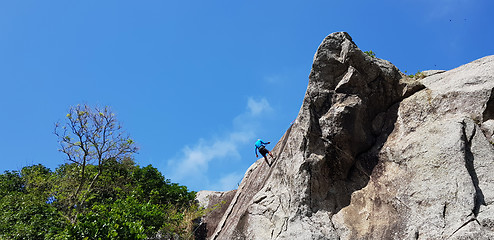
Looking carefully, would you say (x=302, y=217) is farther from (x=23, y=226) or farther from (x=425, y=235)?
(x=23, y=226)

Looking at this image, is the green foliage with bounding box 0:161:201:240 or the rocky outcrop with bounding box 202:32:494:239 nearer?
the rocky outcrop with bounding box 202:32:494:239

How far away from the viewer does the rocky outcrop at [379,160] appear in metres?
13.8

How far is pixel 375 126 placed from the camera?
18.4 metres

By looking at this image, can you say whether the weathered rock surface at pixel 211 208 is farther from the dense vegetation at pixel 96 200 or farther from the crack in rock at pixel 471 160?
the crack in rock at pixel 471 160

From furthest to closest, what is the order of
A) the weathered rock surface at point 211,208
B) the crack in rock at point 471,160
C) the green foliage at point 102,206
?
1. the weathered rock surface at point 211,208
2. the green foliage at point 102,206
3. the crack in rock at point 471,160

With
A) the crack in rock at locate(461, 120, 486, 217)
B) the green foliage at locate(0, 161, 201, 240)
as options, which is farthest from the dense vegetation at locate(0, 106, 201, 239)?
the crack in rock at locate(461, 120, 486, 217)

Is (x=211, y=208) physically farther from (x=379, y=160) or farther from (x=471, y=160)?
(x=471, y=160)

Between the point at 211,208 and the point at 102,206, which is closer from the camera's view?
the point at 102,206

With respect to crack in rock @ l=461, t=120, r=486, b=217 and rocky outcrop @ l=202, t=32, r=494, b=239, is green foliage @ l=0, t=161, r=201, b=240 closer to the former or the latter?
rocky outcrop @ l=202, t=32, r=494, b=239

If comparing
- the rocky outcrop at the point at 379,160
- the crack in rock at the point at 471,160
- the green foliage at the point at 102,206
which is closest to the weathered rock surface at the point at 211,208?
the green foliage at the point at 102,206

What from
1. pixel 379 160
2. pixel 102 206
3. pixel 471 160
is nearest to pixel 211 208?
pixel 102 206

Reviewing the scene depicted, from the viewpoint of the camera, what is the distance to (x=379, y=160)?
17.1 m

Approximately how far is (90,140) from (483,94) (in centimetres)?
2164

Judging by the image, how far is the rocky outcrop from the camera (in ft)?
45.3
